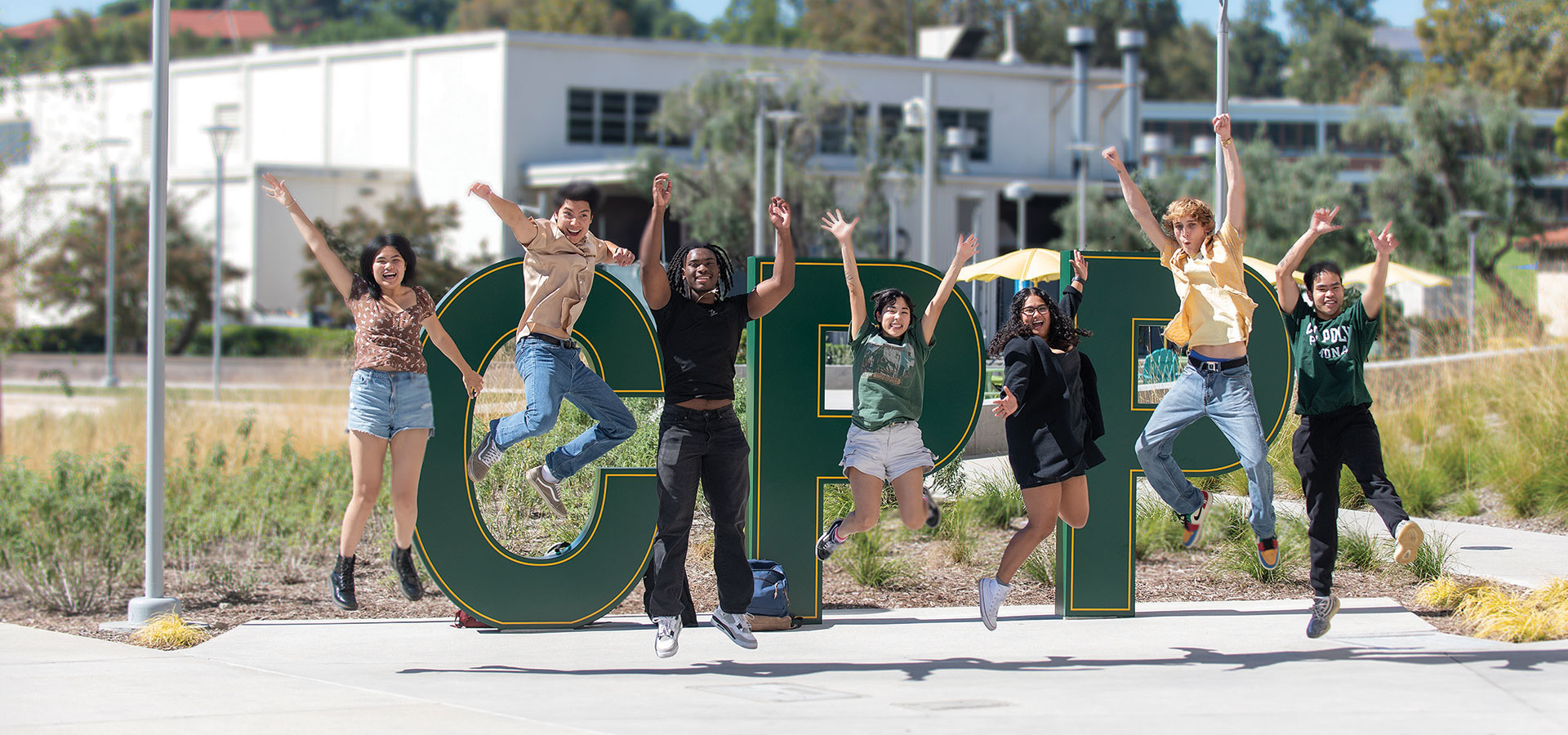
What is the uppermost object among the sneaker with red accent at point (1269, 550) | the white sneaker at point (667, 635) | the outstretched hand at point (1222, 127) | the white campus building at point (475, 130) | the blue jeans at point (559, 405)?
the white campus building at point (475, 130)

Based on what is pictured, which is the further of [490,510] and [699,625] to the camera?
[490,510]

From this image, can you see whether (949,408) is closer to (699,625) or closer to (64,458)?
(699,625)

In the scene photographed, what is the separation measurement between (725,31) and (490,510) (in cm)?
9172

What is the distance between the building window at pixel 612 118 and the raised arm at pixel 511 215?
36495 mm

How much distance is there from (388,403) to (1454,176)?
125 feet

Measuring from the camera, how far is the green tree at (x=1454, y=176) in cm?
3862

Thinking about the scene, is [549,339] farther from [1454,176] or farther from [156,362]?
[1454,176]

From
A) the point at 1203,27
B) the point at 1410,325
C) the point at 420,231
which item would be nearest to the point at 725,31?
the point at 1203,27

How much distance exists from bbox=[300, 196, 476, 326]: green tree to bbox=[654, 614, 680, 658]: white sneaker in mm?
31189

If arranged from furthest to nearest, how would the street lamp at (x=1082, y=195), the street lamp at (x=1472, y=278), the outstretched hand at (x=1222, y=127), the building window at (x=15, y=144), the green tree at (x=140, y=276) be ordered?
the green tree at (x=140, y=276), the street lamp at (x=1082, y=195), the street lamp at (x=1472, y=278), the building window at (x=15, y=144), the outstretched hand at (x=1222, y=127)

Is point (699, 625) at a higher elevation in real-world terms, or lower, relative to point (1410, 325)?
lower

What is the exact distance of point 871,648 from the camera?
758 centimetres

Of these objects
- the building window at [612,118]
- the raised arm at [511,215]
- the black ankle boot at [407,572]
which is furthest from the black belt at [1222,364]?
the building window at [612,118]

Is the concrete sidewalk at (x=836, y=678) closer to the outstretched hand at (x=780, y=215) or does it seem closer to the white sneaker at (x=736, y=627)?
the white sneaker at (x=736, y=627)
